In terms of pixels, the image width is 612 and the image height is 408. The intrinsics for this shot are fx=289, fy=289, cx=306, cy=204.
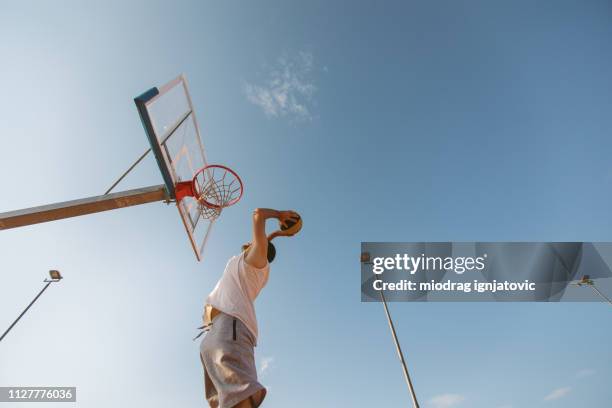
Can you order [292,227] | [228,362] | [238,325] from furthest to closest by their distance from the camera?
[292,227]
[238,325]
[228,362]

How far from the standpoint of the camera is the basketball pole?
414cm

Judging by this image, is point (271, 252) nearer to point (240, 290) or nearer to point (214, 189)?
point (240, 290)

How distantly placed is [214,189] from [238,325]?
3825mm

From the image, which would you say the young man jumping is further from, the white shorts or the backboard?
the backboard

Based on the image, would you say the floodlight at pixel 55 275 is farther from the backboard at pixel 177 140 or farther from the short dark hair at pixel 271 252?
the short dark hair at pixel 271 252

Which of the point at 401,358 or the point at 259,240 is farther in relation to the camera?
the point at 401,358

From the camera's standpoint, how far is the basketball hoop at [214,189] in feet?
17.0

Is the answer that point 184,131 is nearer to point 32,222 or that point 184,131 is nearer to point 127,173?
point 127,173

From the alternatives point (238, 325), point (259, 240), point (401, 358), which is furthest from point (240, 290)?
point (401, 358)

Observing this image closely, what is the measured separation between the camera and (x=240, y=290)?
216 cm

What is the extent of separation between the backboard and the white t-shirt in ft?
9.10

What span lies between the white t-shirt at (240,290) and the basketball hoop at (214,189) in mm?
3038

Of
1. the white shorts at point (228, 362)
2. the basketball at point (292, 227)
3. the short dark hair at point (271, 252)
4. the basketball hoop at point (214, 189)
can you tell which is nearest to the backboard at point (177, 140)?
the basketball hoop at point (214, 189)

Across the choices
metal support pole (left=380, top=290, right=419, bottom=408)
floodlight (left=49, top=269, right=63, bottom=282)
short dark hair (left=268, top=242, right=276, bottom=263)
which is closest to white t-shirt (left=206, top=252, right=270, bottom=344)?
short dark hair (left=268, top=242, right=276, bottom=263)
